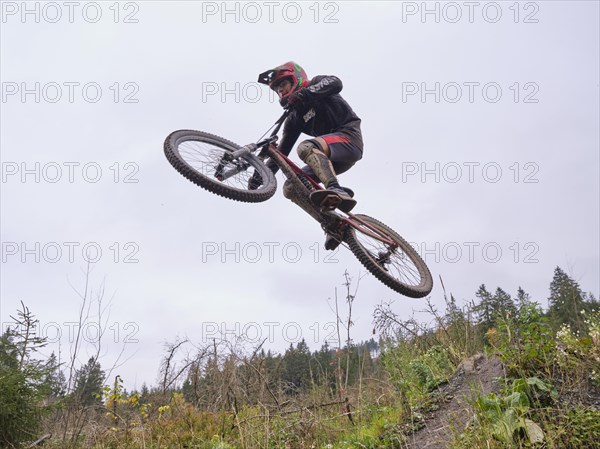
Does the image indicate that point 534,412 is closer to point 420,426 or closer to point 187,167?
point 420,426

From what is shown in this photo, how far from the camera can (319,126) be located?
19.1 feet

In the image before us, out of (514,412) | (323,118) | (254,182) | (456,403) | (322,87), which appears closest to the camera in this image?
(514,412)

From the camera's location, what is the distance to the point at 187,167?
4.48 metres

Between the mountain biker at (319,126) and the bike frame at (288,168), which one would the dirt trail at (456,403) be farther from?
the mountain biker at (319,126)

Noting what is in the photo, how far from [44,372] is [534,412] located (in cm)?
596

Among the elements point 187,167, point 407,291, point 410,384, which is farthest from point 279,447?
point 187,167

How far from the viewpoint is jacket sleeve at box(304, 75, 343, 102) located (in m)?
5.27

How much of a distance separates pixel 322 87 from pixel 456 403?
363 cm

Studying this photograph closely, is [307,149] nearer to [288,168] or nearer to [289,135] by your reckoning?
[288,168]

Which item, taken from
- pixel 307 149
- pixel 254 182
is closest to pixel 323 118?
pixel 307 149

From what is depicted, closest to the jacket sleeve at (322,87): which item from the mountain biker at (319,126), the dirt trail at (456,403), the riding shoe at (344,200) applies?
the mountain biker at (319,126)

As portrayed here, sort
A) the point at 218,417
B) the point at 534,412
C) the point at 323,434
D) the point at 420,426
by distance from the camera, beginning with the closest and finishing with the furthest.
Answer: the point at 534,412, the point at 420,426, the point at 323,434, the point at 218,417

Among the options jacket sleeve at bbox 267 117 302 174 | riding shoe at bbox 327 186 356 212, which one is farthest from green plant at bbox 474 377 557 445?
jacket sleeve at bbox 267 117 302 174

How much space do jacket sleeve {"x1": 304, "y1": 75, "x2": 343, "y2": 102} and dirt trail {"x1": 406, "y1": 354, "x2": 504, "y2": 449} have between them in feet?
11.0
